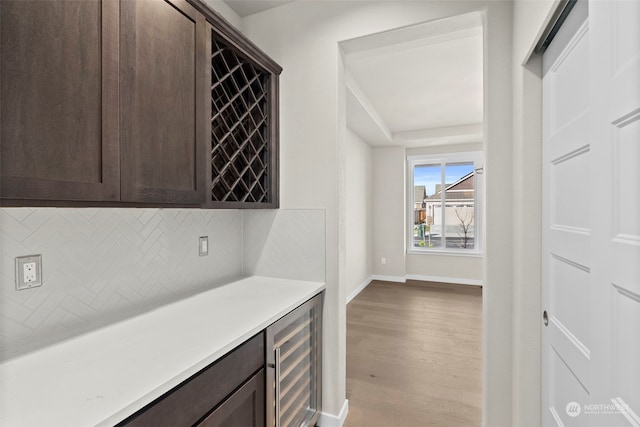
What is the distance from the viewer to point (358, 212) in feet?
16.3

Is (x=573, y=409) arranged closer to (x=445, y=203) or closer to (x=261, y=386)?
(x=261, y=386)

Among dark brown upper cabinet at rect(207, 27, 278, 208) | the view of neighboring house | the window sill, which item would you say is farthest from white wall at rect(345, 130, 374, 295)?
dark brown upper cabinet at rect(207, 27, 278, 208)

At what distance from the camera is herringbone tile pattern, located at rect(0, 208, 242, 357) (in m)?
1.05

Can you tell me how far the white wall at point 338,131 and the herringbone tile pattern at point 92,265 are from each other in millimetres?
739

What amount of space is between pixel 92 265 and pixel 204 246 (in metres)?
0.64

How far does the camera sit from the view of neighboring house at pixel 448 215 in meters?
5.55

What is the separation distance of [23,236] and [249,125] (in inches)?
45.8

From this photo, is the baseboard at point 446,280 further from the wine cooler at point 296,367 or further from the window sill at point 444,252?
the wine cooler at point 296,367

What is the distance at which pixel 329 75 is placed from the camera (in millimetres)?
1896

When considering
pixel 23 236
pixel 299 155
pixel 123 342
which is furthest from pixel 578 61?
pixel 23 236

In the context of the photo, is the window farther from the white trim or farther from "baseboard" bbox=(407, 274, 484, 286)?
the white trim

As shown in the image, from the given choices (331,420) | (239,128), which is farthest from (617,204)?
(331,420)

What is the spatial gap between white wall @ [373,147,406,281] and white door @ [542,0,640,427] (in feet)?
14.6

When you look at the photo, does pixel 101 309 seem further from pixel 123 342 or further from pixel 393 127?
pixel 393 127
